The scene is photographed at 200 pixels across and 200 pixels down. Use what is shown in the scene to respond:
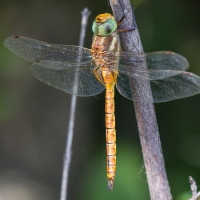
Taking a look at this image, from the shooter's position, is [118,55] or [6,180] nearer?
[118,55]

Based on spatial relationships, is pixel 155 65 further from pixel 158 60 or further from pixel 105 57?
pixel 105 57

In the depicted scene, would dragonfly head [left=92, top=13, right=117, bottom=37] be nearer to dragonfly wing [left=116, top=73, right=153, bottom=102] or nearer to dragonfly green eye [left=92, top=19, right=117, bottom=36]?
dragonfly green eye [left=92, top=19, right=117, bottom=36]

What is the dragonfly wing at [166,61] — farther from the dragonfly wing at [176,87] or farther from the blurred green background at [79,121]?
the blurred green background at [79,121]

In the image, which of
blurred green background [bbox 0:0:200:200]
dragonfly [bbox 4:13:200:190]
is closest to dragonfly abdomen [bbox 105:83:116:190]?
dragonfly [bbox 4:13:200:190]

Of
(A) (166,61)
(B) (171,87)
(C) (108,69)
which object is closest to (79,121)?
(C) (108,69)

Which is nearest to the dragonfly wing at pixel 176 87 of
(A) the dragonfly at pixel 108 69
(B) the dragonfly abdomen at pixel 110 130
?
(A) the dragonfly at pixel 108 69

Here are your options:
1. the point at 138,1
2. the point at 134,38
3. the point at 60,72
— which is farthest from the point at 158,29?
the point at 134,38

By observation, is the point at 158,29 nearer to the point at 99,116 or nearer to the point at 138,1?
the point at 138,1
